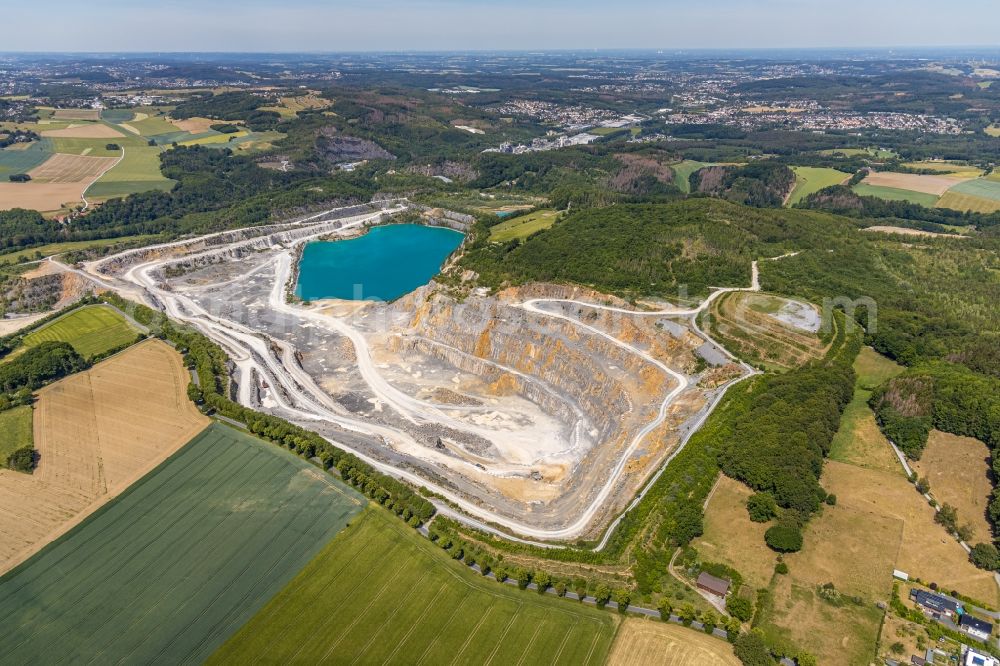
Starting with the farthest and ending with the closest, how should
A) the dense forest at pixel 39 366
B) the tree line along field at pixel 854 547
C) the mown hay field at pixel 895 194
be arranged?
the mown hay field at pixel 895 194
the dense forest at pixel 39 366
the tree line along field at pixel 854 547

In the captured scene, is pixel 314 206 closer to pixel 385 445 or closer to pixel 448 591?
pixel 385 445

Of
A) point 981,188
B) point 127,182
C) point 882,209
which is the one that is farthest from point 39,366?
point 981,188

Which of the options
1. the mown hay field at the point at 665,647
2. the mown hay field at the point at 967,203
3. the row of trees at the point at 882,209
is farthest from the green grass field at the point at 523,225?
the mown hay field at the point at 967,203

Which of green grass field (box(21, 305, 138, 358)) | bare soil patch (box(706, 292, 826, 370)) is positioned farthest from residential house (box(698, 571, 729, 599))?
green grass field (box(21, 305, 138, 358))

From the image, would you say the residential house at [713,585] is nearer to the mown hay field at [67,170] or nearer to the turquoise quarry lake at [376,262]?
the turquoise quarry lake at [376,262]

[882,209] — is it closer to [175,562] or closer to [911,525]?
[911,525]

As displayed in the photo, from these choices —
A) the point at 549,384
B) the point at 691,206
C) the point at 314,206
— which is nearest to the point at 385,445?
the point at 549,384
